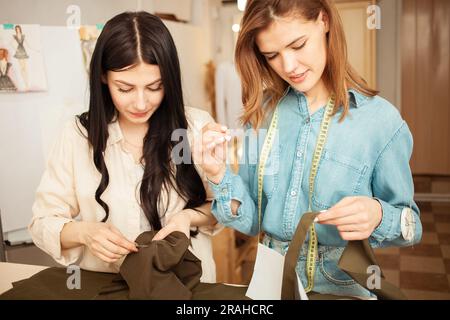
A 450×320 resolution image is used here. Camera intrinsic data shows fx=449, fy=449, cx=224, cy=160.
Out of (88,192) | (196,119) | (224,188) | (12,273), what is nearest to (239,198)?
(224,188)

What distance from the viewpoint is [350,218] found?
73 cm

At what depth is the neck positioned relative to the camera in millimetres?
919

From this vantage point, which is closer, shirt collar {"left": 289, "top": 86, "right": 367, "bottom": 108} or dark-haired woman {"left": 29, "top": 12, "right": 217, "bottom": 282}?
shirt collar {"left": 289, "top": 86, "right": 367, "bottom": 108}

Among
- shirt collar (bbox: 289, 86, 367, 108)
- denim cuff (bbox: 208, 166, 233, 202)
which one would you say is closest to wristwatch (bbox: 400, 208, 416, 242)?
shirt collar (bbox: 289, 86, 367, 108)

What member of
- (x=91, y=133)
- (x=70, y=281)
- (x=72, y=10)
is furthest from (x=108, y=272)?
(x=72, y=10)

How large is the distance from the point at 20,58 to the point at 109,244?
27.6 inches

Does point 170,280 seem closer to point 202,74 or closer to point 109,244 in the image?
point 109,244

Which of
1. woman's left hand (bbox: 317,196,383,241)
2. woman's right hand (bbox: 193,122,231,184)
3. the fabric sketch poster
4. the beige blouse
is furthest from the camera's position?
the fabric sketch poster

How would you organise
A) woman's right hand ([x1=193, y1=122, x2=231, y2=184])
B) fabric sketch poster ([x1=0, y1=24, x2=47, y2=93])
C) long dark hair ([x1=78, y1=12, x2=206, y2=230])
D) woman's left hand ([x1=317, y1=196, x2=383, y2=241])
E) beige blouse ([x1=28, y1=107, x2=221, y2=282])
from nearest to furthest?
1. woman's left hand ([x1=317, y1=196, x2=383, y2=241])
2. woman's right hand ([x1=193, y1=122, x2=231, y2=184])
3. long dark hair ([x1=78, y1=12, x2=206, y2=230])
4. beige blouse ([x1=28, y1=107, x2=221, y2=282])
5. fabric sketch poster ([x1=0, y1=24, x2=47, y2=93])

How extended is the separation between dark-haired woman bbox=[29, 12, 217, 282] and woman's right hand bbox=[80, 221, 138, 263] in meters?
0.11

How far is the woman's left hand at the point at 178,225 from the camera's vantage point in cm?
88

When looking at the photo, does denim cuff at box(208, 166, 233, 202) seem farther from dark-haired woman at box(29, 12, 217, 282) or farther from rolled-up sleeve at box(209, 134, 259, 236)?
dark-haired woman at box(29, 12, 217, 282)

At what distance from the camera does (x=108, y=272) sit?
1.03 metres

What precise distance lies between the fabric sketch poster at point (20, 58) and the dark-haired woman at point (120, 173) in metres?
0.31
